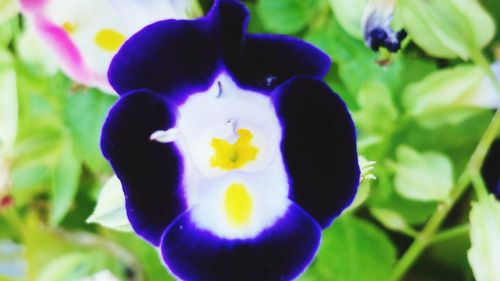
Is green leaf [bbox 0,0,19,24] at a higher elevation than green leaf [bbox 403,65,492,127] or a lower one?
higher

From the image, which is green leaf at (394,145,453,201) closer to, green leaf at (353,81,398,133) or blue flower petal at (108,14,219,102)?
green leaf at (353,81,398,133)

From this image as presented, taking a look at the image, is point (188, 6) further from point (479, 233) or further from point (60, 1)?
point (479, 233)

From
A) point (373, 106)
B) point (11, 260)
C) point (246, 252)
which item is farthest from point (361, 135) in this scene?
point (11, 260)

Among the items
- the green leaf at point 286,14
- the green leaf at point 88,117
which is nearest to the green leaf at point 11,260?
the green leaf at point 88,117

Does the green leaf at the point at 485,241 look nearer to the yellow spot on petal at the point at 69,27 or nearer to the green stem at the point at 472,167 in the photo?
the green stem at the point at 472,167

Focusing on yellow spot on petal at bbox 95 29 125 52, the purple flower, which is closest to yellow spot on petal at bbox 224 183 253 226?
the purple flower
